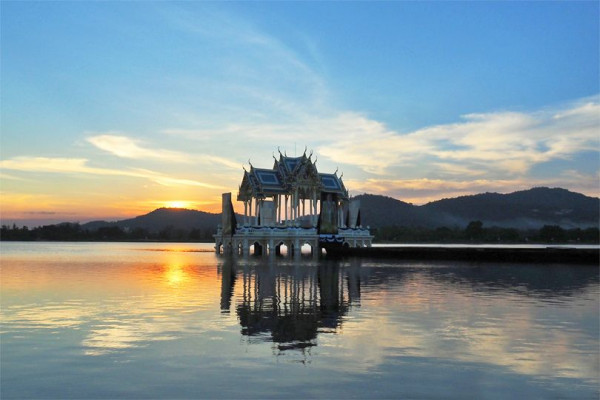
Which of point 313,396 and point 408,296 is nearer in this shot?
point 313,396

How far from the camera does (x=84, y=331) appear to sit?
17.8 m

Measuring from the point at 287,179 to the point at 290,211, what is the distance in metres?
4.33

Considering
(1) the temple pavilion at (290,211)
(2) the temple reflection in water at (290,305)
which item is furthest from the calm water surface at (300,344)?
(1) the temple pavilion at (290,211)

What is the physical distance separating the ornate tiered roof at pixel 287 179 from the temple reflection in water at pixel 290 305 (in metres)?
43.4

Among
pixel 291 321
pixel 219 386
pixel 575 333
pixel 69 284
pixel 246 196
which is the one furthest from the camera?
pixel 246 196

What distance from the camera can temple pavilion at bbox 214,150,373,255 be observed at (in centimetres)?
8006

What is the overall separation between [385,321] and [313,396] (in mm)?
9127

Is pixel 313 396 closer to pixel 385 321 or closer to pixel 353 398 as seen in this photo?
pixel 353 398

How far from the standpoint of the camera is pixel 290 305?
24.1 meters

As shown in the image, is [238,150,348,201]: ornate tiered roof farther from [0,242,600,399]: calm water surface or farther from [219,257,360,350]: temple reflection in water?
[0,242,600,399]: calm water surface

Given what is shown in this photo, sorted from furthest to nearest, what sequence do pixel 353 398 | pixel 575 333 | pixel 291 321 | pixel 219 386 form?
pixel 291 321 → pixel 575 333 → pixel 219 386 → pixel 353 398

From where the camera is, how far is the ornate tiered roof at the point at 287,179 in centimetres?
8256

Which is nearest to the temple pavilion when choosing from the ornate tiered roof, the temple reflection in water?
the ornate tiered roof

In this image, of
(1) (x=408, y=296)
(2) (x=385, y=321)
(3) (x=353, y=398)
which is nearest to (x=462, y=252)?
(1) (x=408, y=296)
